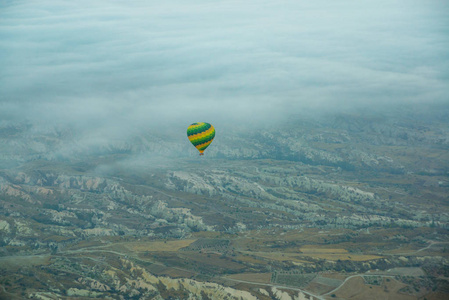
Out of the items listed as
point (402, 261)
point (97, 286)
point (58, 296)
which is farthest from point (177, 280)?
point (402, 261)

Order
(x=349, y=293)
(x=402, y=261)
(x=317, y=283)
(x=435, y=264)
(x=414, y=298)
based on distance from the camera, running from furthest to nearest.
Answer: (x=402, y=261)
(x=435, y=264)
(x=317, y=283)
(x=349, y=293)
(x=414, y=298)

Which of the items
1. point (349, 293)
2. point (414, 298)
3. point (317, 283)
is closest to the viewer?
point (414, 298)

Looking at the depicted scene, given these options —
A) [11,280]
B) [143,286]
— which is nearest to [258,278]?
[143,286]

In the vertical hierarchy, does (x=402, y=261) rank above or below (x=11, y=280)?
below

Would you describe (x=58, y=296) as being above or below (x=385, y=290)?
above

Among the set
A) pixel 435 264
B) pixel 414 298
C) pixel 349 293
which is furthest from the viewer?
pixel 435 264

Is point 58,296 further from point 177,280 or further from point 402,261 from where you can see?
point 402,261

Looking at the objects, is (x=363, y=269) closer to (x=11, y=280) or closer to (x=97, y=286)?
(x=97, y=286)

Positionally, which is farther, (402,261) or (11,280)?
(402,261)

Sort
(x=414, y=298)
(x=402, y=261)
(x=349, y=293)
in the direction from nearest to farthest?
(x=414, y=298)
(x=349, y=293)
(x=402, y=261)
